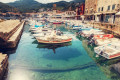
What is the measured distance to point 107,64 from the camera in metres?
13.9

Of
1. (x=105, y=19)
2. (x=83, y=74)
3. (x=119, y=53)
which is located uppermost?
(x=105, y=19)

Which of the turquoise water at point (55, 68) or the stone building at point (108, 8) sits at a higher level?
the stone building at point (108, 8)

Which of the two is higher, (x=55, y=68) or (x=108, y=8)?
(x=108, y=8)

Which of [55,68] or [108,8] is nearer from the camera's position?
[55,68]

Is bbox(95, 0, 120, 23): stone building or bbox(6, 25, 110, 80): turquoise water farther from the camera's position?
bbox(95, 0, 120, 23): stone building

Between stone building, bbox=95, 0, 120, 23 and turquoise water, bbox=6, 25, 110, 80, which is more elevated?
stone building, bbox=95, 0, 120, 23

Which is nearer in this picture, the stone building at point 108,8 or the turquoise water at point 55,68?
the turquoise water at point 55,68

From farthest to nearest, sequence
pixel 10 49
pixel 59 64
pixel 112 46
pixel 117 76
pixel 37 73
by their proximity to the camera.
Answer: pixel 10 49 < pixel 112 46 < pixel 59 64 < pixel 37 73 < pixel 117 76

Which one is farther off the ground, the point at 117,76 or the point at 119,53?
the point at 119,53

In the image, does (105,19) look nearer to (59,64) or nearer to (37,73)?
(59,64)

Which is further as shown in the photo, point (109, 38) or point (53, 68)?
point (109, 38)

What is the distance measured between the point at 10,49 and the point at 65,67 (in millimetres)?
12978

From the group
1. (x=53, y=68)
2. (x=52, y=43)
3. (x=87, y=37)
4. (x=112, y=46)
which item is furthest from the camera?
(x=87, y=37)

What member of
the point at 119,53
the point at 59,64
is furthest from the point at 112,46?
the point at 59,64
